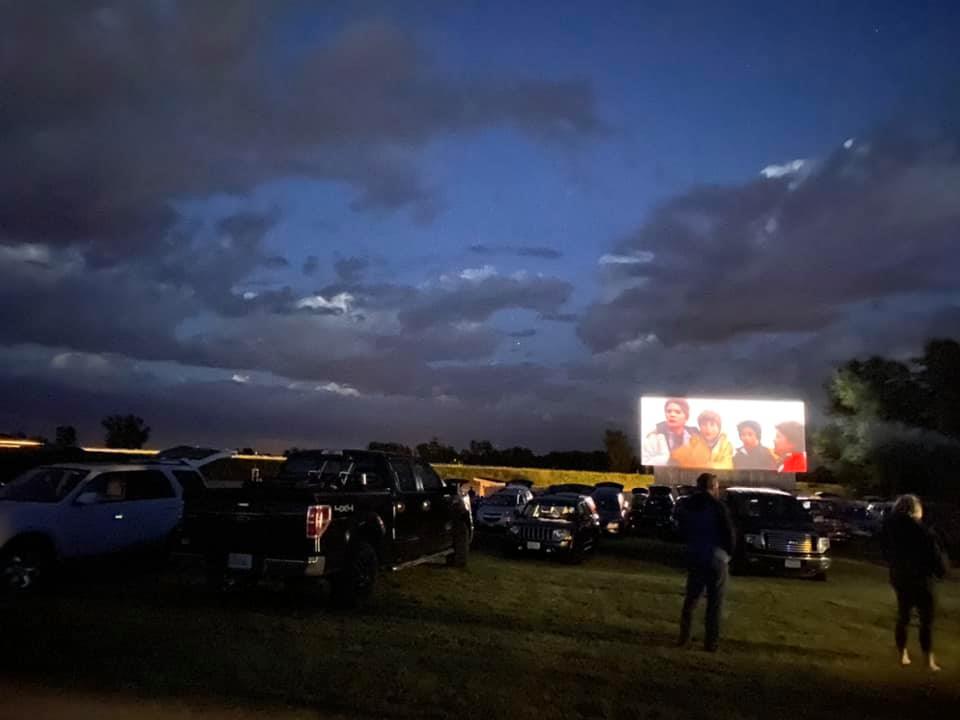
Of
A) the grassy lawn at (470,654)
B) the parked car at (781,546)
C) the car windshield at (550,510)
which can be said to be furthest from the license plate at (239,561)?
the parked car at (781,546)

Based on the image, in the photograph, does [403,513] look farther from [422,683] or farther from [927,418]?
[927,418]

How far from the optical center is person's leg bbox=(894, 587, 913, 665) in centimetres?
966

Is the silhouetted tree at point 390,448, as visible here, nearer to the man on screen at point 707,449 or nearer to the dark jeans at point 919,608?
the dark jeans at point 919,608

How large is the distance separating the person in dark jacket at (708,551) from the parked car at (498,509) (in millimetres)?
18461

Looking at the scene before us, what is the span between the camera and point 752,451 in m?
41.9

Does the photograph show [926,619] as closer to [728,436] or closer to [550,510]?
[550,510]

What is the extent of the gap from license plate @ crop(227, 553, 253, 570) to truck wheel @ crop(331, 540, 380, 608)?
1.08 m

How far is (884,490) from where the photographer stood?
4841cm

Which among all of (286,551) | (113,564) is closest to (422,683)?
(286,551)

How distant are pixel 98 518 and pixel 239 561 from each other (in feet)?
10.0

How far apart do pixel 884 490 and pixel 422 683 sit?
45640 millimetres

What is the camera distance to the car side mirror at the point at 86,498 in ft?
43.4

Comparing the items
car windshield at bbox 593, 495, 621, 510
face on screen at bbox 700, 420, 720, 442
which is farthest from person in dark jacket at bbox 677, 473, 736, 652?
face on screen at bbox 700, 420, 720, 442

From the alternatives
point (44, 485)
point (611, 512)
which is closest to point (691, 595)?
point (44, 485)
